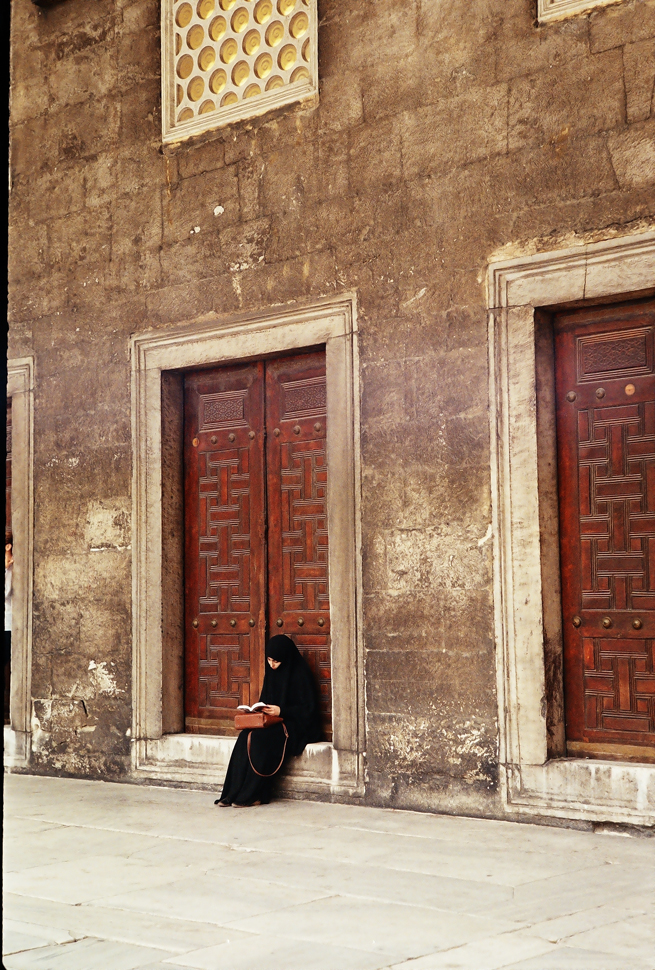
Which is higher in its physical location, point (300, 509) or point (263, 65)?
point (263, 65)

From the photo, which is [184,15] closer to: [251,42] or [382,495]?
[251,42]

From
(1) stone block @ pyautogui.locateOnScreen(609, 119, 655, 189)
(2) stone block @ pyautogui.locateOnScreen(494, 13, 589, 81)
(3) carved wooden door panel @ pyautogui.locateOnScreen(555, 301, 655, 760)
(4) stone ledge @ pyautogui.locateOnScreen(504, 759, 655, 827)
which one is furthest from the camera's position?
(2) stone block @ pyautogui.locateOnScreen(494, 13, 589, 81)

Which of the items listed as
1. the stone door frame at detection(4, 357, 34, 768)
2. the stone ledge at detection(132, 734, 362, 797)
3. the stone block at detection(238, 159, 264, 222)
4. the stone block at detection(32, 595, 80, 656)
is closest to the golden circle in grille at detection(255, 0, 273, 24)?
the stone block at detection(238, 159, 264, 222)

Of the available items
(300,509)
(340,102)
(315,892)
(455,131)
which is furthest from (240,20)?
(315,892)

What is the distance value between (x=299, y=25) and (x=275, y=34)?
204mm

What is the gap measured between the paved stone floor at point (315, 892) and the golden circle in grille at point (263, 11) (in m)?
5.09

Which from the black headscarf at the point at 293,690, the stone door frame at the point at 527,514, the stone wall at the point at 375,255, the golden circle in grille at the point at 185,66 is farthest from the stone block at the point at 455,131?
the black headscarf at the point at 293,690

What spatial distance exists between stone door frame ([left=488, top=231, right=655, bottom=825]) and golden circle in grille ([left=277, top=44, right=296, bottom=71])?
217 cm

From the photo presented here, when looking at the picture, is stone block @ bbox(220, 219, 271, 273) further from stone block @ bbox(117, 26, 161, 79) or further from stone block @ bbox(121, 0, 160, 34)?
stone block @ bbox(121, 0, 160, 34)

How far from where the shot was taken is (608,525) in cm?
611

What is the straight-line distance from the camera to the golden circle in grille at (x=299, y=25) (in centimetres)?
732

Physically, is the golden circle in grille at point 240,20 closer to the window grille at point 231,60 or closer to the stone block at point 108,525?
the window grille at point 231,60

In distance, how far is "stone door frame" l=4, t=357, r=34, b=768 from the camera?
332 inches

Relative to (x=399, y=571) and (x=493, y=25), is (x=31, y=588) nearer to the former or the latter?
(x=399, y=571)
